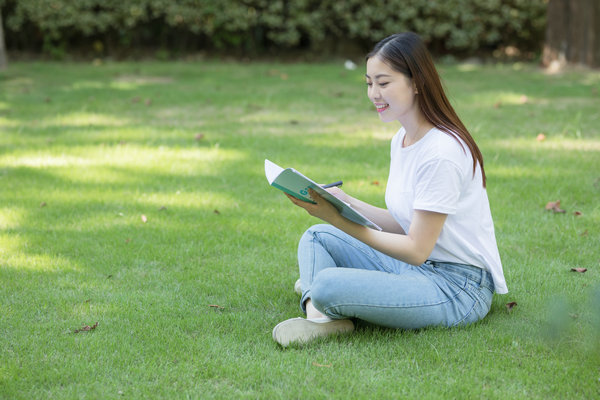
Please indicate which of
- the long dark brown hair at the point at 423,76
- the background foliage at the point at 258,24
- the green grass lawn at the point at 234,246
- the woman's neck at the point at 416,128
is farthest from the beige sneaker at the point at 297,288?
the background foliage at the point at 258,24

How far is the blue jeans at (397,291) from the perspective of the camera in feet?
9.04

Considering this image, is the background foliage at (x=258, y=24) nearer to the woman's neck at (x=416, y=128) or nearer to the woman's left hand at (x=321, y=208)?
the woman's neck at (x=416, y=128)

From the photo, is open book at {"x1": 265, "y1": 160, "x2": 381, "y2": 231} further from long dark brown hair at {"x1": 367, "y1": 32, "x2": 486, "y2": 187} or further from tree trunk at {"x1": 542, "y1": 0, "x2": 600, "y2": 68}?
tree trunk at {"x1": 542, "y1": 0, "x2": 600, "y2": 68}

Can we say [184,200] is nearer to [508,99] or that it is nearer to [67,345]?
[67,345]

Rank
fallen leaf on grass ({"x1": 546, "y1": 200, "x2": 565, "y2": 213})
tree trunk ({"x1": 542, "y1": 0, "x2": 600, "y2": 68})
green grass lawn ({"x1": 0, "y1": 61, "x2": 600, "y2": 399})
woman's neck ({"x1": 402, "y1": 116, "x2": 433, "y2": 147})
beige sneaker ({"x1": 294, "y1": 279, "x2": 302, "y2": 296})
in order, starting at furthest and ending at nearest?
tree trunk ({"x1": 542, "y1": 0, "x2": 600, "y2": 68}) < fallen leaf on grass ({"x1": 546, "y1": 200, "x2": 565, "y2": 213}) < beige sneaker ({"x1": 294, "y1": 279, "x2": 302, "y2": 296}) < woman's neck ({"x1": 402, "y1": 116, "x2": 433, "y2": 147}) < green grass lawn ({"x1": 0, "y1": 61, "x2": 600, "y2": 399})

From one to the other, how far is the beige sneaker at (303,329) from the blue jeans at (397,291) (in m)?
0.05

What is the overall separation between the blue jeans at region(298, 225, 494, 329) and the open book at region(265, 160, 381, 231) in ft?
0.86

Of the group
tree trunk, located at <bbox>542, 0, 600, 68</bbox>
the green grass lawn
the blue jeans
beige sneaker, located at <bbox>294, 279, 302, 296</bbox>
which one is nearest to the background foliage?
tree trunk, located at <bbox>542, 0, 600, 68</bbox>

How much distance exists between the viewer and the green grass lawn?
2.61 m

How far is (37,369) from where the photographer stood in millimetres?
2639

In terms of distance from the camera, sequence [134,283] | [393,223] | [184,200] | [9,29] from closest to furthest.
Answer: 1. [393,223]
2. [134,283]
3. [184,200]
4. [9,29]

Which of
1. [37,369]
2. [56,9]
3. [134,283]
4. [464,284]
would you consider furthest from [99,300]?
[56,9]

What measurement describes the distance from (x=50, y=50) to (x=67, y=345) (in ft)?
33.7

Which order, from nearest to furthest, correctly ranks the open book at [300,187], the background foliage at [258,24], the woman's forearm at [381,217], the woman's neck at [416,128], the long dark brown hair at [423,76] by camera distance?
1. the open book at [300,187]
2. the long dark brown hair at [423,76]
3. the woman's neck at [416,128]
4. the woman's forearm at [381,217]
5. the background foliage at [258,24]
